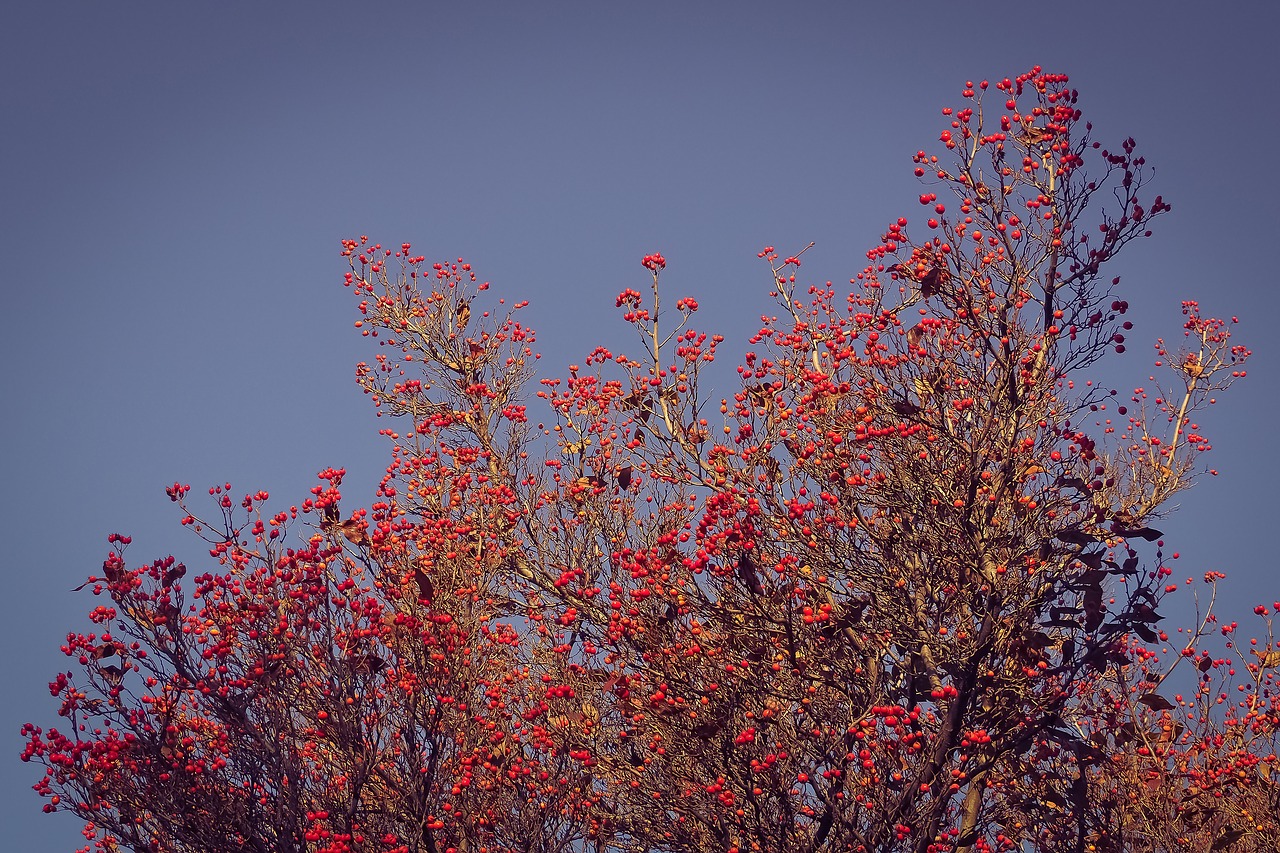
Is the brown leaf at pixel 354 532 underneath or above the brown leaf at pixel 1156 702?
above

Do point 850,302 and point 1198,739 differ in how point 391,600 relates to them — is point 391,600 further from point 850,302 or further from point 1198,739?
point 1198,739

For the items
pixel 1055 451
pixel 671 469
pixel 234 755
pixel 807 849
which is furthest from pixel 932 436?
pixel 234 755

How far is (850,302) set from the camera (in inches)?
486

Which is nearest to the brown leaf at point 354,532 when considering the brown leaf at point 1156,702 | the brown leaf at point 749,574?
the brown leaf at point 749,574

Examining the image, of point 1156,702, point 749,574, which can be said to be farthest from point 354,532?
point 1156,702

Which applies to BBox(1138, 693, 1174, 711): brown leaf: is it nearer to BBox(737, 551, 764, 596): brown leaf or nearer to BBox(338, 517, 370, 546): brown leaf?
BBox(737, 551, 764, 596): brown leaf

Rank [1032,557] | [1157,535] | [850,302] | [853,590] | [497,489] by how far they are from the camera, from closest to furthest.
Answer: [1157,535] < [1032,557] < [853,590] < [850,302] < [497,489]

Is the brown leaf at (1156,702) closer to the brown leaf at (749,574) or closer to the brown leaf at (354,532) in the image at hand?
the brown leaf at (749,574)

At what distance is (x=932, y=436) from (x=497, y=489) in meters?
6.62

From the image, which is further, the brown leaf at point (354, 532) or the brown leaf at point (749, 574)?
the brown leaf at point (354, 532)

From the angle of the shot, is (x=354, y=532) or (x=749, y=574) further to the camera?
(x=354, y=532)

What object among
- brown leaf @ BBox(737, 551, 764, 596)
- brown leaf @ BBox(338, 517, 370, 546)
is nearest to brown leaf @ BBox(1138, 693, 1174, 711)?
brown leaf @ BBox(737, 551, 764, 596)

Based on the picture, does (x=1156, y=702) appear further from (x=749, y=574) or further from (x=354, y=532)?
(x=354, y=532)

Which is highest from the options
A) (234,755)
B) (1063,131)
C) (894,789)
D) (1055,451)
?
(1063,131)
